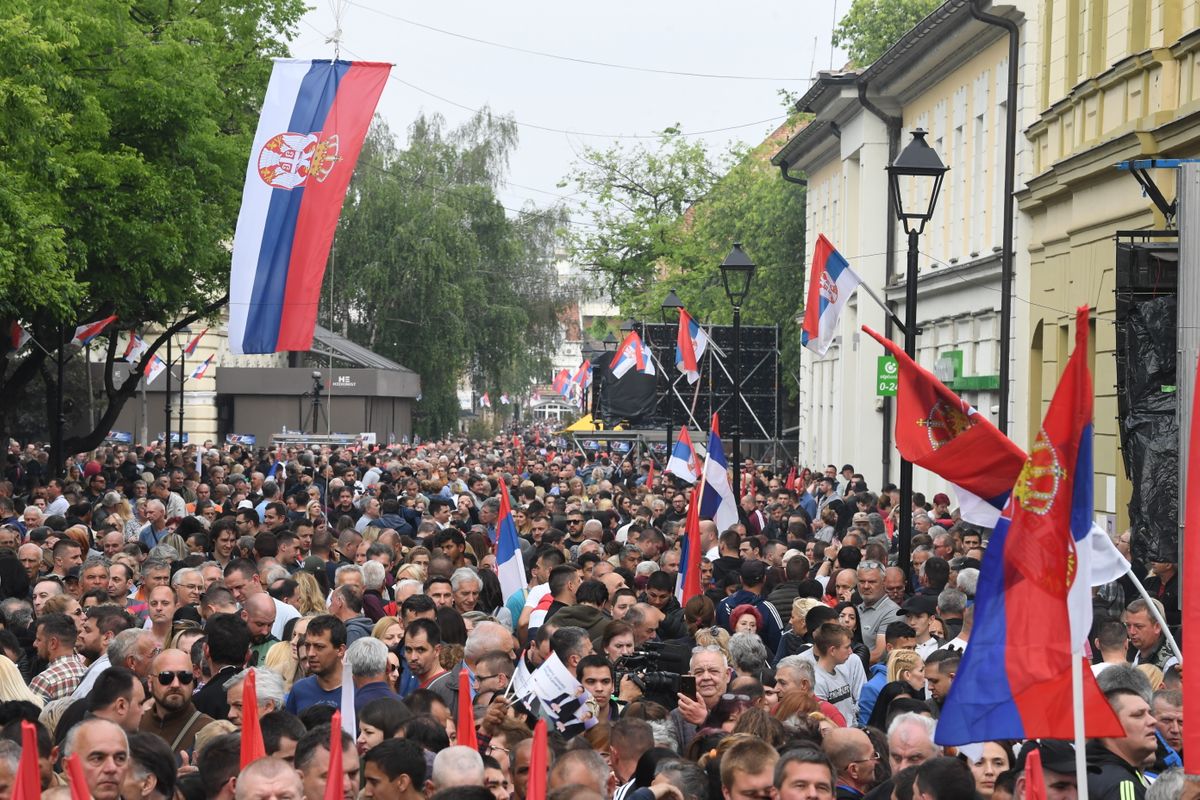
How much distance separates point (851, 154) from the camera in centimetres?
4100

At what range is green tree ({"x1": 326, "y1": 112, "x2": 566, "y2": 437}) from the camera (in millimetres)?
63000

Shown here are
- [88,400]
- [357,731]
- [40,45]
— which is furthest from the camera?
[88,400]

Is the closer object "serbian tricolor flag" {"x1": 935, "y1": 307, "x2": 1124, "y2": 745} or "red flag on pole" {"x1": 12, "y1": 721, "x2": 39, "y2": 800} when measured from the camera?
"red flag on pole" {"x1": 12, "y1": 721, "x2": 39, "y2": 800}

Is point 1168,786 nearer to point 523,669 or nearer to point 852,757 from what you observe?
point 852,757

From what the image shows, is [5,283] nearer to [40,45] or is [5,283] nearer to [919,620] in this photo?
[40,45]

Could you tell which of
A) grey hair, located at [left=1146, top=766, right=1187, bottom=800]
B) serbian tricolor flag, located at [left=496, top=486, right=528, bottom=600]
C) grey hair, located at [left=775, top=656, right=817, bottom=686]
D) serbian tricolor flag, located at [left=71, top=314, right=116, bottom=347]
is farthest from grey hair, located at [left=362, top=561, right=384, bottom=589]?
serbian tricolor flag, located at [left=71, top=314, right=116, bottom=347]

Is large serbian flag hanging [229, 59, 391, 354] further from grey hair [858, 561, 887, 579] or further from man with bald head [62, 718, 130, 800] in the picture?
man with bald head [62, 718, 130, 800]

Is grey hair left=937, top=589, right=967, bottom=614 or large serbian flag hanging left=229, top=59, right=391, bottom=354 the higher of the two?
large serbian flag hanging left=229, top=59, right=391, bottom=354

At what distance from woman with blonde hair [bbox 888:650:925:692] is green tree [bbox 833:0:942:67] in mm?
45582

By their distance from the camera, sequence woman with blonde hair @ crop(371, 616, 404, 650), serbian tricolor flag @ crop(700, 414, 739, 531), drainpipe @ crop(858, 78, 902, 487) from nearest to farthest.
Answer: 1. woman with blonde hair @ crop(371, 616, 404, 650)
2. serbian tricolor flag @ crop(700, 414, 739, 531)
3. drainpipe @ crop(858, 78, 902, 487)

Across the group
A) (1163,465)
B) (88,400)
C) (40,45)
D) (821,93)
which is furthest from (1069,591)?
(88,400)

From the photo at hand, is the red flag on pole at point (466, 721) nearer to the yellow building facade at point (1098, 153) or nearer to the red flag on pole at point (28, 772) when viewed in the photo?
the red flag on pole at point (28, 772)

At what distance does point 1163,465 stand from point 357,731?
8.67 metres

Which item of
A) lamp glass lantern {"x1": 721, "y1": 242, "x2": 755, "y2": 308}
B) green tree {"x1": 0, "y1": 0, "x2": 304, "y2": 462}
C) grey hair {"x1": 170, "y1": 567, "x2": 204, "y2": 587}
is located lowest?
grey hair {"x1": 170, "y1": 567, "x2": 204, "y2": 587}
